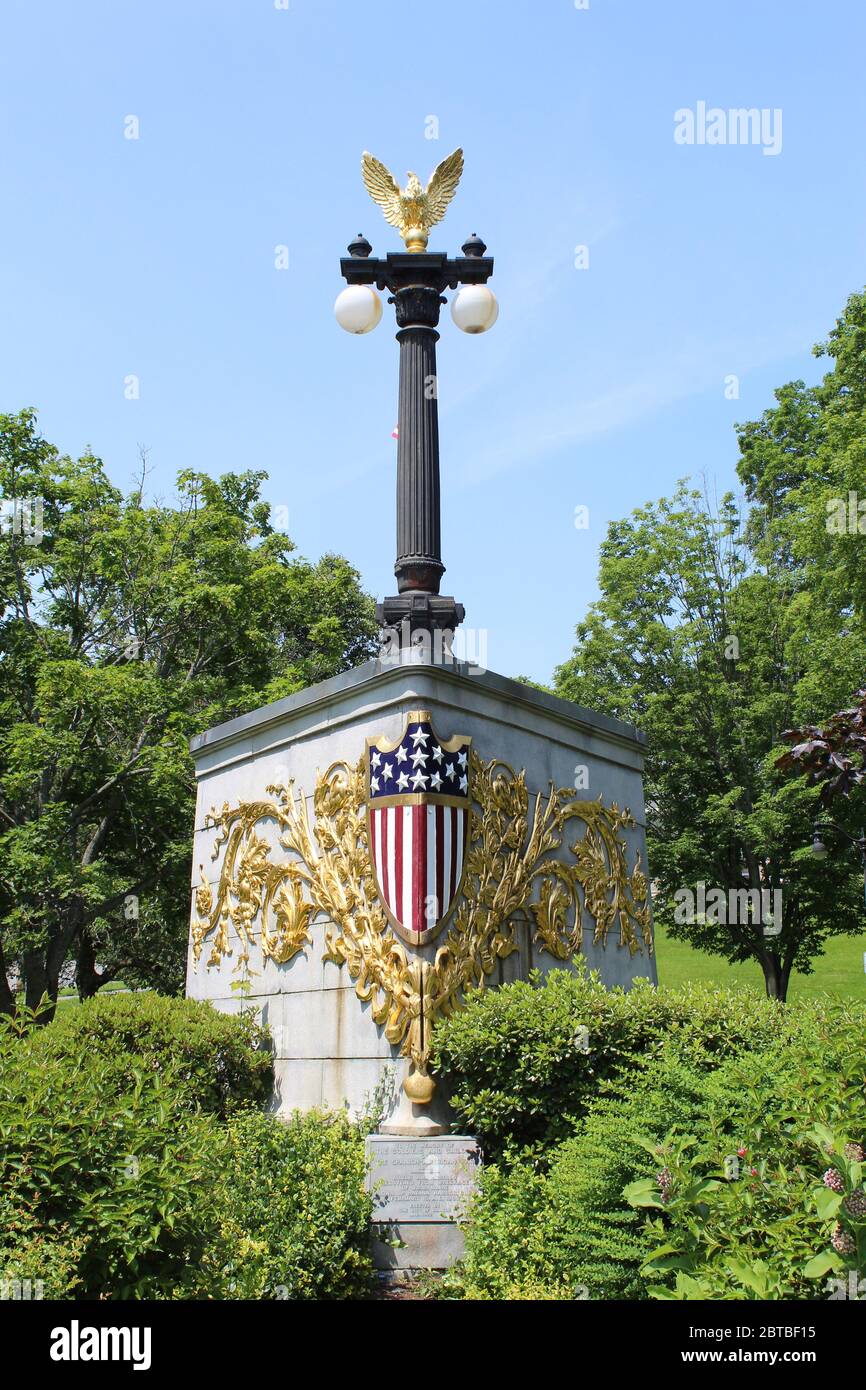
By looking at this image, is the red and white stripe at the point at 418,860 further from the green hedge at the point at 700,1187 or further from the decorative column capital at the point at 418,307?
the decorative column capital at the point at 418,307

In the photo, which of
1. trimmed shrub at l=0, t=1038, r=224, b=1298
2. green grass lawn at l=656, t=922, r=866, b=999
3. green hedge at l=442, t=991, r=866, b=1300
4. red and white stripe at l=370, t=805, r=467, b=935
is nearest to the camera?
green hedge at l=442, t=991, r=866, b=1300

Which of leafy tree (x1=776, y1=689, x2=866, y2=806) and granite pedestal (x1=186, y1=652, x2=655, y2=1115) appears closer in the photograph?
leafy tree (x1=776, y1=689, x2=866, y2=806)

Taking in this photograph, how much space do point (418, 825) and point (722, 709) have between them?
16.7 metres

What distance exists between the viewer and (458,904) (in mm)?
8969

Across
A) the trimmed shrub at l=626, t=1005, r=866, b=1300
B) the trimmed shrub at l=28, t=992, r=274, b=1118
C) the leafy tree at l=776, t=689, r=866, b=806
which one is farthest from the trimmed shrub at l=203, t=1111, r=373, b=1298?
the leafy tree at l=776, t=689, r=866, b=806

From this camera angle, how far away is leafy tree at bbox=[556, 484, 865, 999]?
23.0 metres

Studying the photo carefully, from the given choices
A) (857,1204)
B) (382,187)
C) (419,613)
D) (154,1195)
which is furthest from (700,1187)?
(382,187)

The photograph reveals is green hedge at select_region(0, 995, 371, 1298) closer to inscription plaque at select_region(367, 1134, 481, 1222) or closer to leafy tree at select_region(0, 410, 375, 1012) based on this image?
inscription plaque at select_region(367, 1134, 481, 1222)

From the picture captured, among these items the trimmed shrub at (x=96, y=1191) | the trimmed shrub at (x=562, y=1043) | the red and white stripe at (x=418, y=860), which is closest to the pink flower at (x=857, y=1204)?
the trimmed shrub at (x=96, y=1191)

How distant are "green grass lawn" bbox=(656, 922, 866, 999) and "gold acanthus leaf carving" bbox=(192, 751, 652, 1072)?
24.1 m

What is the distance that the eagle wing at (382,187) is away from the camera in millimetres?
12242

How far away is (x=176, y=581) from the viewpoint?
23047 mm
